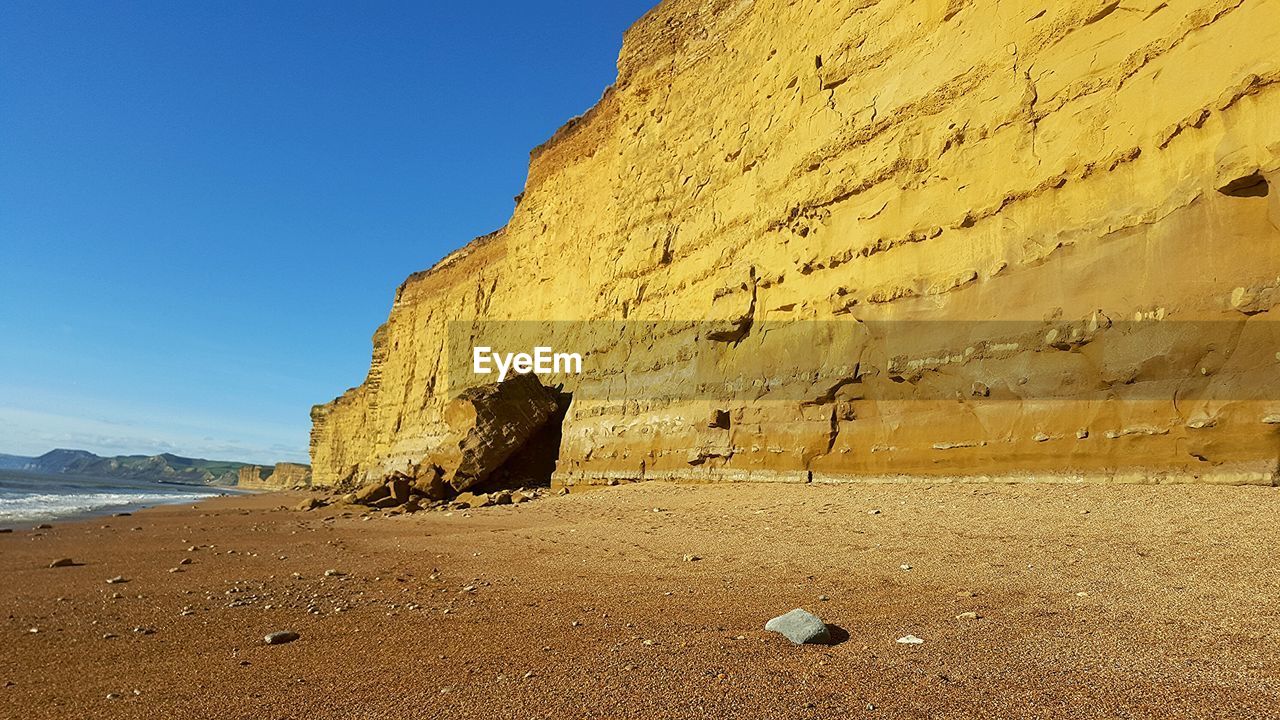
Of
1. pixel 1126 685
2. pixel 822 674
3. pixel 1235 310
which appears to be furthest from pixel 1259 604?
pixel 1235 310

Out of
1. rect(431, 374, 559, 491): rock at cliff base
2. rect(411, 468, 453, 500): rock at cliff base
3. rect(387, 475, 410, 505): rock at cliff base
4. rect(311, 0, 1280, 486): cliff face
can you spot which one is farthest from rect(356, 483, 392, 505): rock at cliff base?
rect(311, 0, 1280, 486): cliff face

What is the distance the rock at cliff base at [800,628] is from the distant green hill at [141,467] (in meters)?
104

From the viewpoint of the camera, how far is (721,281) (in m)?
11.4

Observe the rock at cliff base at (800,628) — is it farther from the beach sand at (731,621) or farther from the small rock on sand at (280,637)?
the small rock on sand at (280,637)

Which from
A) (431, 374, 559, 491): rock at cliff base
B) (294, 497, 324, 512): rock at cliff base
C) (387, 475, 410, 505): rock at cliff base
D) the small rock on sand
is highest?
(431, 374, 559, 491): rock at cliff base

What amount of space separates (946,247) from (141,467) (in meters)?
139

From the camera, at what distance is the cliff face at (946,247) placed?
205 inches

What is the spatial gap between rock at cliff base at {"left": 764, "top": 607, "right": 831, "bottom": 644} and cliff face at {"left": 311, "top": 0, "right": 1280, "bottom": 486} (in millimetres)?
3986

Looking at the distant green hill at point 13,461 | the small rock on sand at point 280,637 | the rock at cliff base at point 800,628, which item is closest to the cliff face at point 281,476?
the small rock on sand at point 280,637

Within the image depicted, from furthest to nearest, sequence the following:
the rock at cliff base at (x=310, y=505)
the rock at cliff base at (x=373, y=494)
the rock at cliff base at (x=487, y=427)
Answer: the rock at cliff base at (x=310, y=505)
the rock at cliff base at (x=487, y=427)
the rock at cliff base at (x=373, y=494)

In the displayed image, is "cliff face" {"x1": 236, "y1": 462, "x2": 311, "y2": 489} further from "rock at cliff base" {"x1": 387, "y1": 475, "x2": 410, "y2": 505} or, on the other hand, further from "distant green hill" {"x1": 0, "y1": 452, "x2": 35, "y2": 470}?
"distant green hill" {"x1": 0, "y1": 452, "x2": 35, "y2": 470}

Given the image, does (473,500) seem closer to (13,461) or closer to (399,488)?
(399,488)

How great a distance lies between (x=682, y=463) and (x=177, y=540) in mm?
6757

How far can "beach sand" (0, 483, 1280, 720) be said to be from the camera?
6.82 feet
